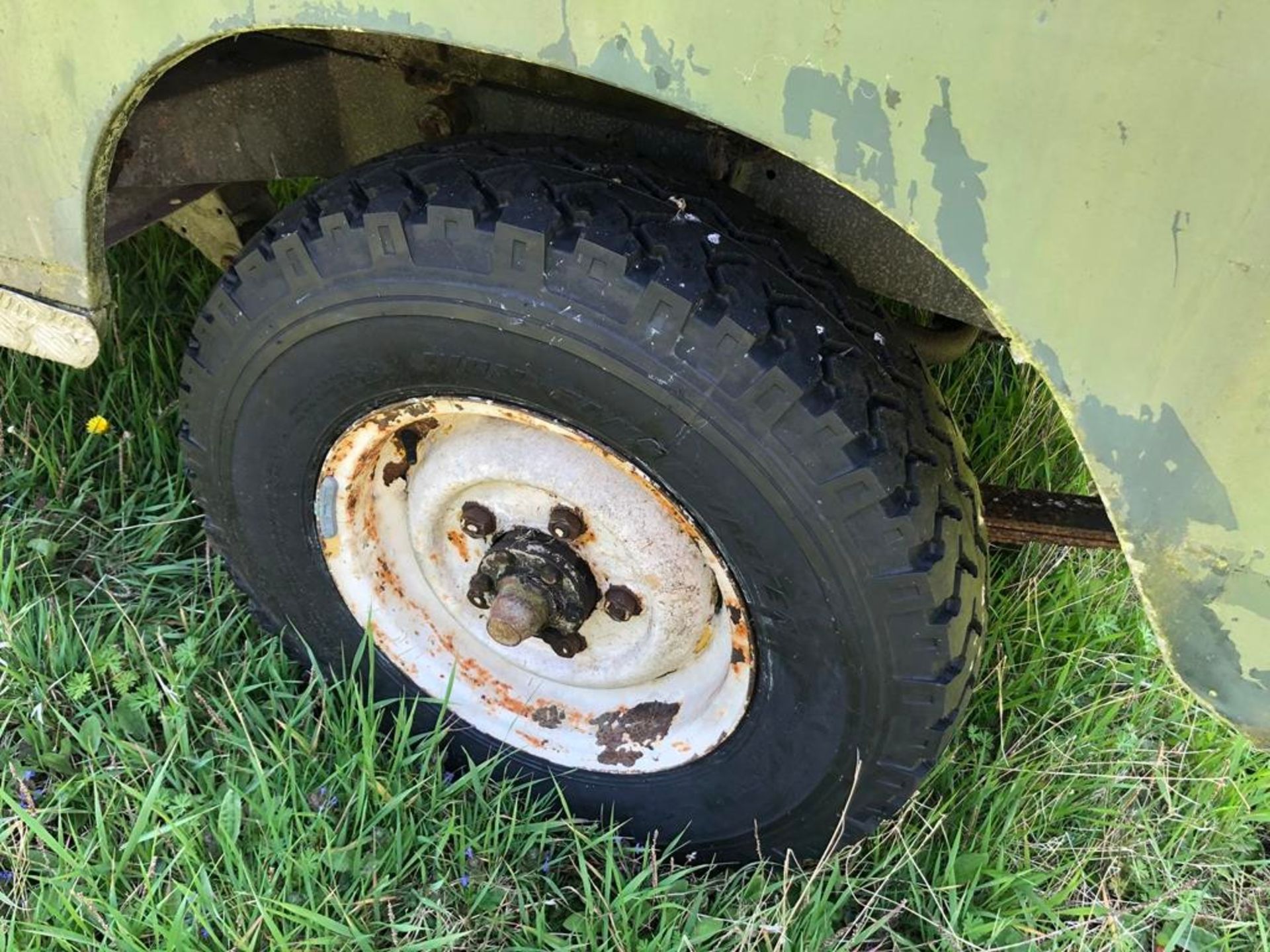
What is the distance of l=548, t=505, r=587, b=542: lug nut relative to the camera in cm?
174

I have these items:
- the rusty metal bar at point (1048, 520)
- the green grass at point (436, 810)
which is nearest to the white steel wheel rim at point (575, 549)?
the green grass at point (436, 810)

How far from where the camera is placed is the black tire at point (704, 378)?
4.54 ft

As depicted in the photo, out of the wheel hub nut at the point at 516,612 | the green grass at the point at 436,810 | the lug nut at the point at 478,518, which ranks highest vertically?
the lug nut at the point at 478,518

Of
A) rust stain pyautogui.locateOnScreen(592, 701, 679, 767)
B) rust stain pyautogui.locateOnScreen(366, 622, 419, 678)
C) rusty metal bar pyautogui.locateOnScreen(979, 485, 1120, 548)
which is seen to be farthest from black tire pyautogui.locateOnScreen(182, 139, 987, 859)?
rust stain pyautogui.locateOnScreen(366, 622, 419, 678)

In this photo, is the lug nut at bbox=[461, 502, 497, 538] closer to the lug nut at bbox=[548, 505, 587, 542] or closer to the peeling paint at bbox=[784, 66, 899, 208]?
the lug nut at bbox=[548, 505, 587, 542]

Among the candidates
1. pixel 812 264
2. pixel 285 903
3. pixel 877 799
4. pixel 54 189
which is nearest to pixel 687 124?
pixel 812 264

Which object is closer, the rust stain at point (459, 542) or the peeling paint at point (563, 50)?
the peeling paint at point (563, 50)

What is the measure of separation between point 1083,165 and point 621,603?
3.36 feet

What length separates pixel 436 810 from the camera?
1839 mm

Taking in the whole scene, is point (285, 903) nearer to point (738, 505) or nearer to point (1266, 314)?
point (738, 505)

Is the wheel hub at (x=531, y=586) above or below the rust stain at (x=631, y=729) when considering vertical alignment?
above

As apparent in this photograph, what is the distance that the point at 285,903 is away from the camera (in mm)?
1578

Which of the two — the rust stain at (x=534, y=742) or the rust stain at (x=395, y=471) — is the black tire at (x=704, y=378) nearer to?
the rust stain at (x=395, y=471)

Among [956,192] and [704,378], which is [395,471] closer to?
[704,378]
